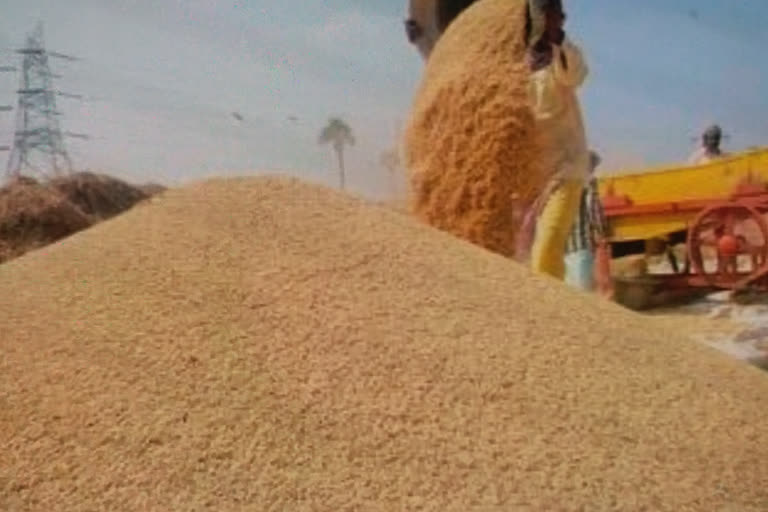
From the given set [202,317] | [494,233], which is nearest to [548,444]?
[202,317]

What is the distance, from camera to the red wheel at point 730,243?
5.75 meters

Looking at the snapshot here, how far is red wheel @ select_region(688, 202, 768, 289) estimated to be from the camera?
5.75m

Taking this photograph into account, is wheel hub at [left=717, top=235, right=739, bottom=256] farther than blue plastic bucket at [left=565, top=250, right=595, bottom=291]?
Yes

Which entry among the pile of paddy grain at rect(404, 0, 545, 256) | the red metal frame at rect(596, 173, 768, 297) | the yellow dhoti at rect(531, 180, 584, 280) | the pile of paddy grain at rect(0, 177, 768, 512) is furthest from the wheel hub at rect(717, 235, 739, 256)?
the pile of paddy grain at rect(0, 177, 768, 512)

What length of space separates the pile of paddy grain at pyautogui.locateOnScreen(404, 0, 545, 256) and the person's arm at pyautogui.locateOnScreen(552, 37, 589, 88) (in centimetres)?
111

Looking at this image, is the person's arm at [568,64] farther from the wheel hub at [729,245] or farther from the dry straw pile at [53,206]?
the dry straw pile at [53,206]

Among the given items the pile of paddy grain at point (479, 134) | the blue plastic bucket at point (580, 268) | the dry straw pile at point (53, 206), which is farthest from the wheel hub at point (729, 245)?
the dry straw pile at point (53, 206)

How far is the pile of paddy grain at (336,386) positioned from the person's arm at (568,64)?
1345mm

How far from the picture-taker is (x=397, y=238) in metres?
2.96

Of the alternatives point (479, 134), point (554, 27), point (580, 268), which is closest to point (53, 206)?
point (479, 134)

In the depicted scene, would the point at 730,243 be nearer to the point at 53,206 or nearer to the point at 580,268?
the point at 580,268

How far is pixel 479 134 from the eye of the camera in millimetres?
5719

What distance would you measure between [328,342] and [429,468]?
0.44 metres

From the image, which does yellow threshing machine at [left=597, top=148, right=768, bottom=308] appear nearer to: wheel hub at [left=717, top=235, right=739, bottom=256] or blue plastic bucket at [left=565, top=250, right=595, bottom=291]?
wheel hub at [left=717, top=235, right=739, bottom=256]
